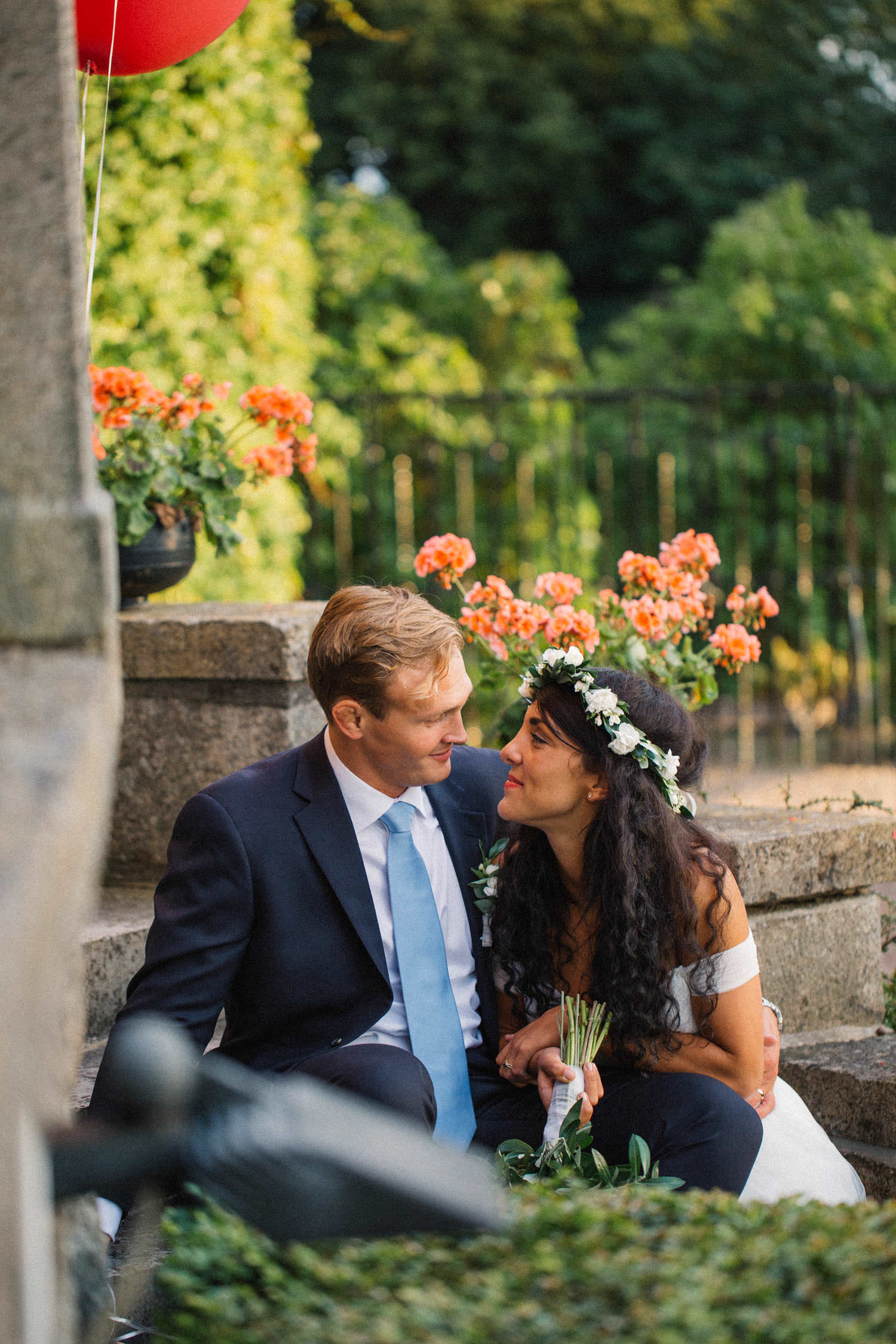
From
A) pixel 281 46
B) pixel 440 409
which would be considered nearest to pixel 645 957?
pixel 281 46

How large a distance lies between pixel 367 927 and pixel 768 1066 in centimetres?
84

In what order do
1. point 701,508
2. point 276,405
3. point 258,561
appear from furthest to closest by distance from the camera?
point 701,508
point 258,561
point 276,405

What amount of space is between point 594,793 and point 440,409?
5.45 m

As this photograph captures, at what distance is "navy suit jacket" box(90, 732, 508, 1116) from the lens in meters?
2.17

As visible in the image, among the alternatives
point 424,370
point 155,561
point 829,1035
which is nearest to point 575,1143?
point 829,1035

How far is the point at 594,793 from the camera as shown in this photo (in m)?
2.39

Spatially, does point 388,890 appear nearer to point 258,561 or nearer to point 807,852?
point 807,852

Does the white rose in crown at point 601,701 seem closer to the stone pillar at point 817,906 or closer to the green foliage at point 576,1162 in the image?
the green foliage at point 576,1162

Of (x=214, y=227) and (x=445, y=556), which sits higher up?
(x=214, y=227)

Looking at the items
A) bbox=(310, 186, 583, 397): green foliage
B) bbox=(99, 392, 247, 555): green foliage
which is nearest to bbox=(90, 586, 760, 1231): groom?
bbox=(99, 392, 247, 555): green foliage

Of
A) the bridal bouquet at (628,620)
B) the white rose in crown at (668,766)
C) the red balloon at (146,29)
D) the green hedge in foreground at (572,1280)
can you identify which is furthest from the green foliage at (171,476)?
the green hedge in foreground at (572,1280)

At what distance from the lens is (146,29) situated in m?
2.78

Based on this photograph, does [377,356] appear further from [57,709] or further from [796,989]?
[57,709]

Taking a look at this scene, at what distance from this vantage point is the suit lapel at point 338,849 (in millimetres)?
2283
